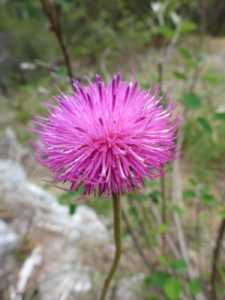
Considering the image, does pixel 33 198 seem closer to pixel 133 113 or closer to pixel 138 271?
pixel 138 271

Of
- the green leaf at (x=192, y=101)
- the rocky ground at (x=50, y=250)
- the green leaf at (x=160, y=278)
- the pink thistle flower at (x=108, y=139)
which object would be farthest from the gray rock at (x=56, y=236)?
the green leaf at (x=192, y=101)

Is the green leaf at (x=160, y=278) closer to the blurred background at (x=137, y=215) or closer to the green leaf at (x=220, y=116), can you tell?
the blurred background at (x=137, y=215)

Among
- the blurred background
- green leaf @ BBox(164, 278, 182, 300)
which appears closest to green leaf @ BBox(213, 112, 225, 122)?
the blurred background

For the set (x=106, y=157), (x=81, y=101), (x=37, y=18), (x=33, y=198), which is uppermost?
(x=37, y=18)

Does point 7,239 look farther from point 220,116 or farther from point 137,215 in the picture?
point 220,116

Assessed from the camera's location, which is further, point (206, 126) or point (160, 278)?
point (160, 278)

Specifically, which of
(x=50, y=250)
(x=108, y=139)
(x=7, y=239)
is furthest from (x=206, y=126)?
(x=7, y=239)

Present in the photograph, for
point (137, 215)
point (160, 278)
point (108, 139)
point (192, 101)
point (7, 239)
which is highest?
point (192, 101)

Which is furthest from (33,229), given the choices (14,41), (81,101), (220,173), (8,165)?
(14,41)
